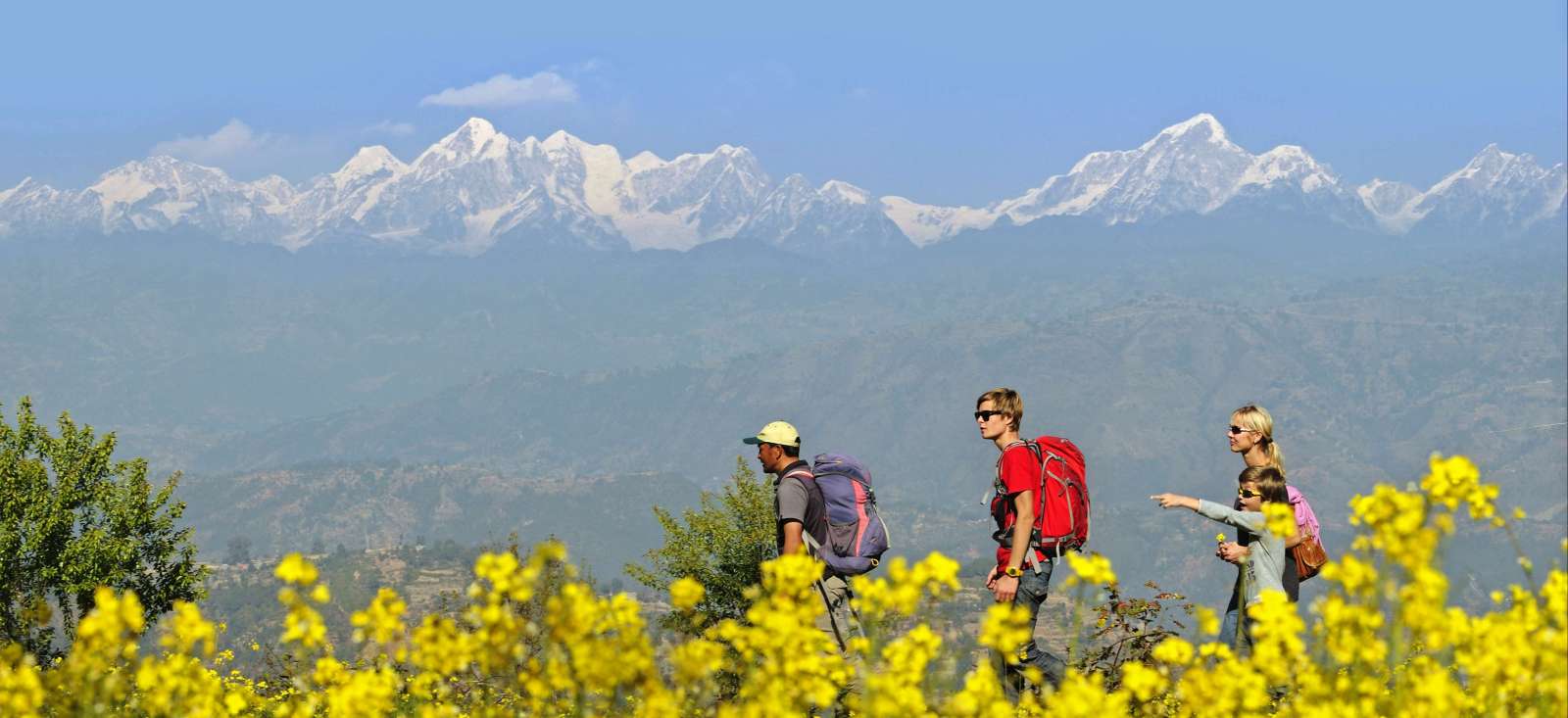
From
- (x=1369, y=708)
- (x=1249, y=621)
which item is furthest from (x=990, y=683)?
(x=1249, y=621)

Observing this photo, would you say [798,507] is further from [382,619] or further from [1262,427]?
[382,619]

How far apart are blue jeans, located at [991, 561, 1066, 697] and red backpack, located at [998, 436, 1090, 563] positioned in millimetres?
156

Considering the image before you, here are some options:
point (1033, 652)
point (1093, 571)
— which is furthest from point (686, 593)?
point (1033, 652)

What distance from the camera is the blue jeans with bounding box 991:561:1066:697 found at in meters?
8.93

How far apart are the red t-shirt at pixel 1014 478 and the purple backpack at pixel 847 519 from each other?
→ 1.04 metres

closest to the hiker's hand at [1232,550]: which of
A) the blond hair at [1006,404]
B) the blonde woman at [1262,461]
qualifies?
the blonde woman at [1262,461]

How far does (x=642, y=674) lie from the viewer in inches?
178

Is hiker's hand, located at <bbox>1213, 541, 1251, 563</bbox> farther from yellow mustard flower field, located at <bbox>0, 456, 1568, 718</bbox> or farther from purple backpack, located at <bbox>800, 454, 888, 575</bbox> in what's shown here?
yellow mustard flower field, located at <bbox>0, 456, 1568, 718</bbox>

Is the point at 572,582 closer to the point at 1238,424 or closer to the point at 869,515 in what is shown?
the point at 869,515

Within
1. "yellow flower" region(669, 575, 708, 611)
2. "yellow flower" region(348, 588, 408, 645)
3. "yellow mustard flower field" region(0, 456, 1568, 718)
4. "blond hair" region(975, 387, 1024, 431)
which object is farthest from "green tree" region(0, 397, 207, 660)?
"yellow flower" region(669, 575, 708, 611)

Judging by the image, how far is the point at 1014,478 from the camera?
31.9ft

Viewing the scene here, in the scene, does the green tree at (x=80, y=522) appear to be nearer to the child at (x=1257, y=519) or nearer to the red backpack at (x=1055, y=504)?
the red backpack at (x=1055, y=504)

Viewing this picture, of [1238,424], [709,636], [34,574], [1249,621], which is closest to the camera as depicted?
[709,636]

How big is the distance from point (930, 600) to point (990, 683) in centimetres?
43
